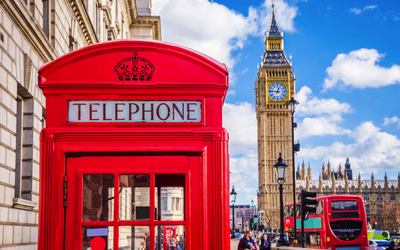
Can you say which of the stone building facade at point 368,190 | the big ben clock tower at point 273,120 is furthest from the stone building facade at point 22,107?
the stone building facade at point 368,190

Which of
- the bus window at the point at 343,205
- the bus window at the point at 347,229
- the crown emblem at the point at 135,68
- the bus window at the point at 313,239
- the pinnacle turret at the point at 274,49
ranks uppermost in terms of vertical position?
the pinnacle turret at the point at 274,49

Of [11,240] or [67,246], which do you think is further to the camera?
[11,240]

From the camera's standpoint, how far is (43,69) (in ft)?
10.4

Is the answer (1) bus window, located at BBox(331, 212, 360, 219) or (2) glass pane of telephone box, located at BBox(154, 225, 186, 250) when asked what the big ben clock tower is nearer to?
(1) bus window, located at BBox(331, 212, 360, 219)

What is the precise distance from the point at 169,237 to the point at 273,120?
9921 centimetres

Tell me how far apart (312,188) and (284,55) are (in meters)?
28.5

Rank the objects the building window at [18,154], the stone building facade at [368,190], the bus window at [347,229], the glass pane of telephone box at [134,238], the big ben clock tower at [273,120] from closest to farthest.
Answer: the glass pane of telephone box at [134,238] → the building window at [18,154] → the bus window at [347,229] → the big ben clock tower at [273,120] → the stone building facade at [368,190]

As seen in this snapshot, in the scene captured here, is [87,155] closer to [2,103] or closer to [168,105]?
[168,105]

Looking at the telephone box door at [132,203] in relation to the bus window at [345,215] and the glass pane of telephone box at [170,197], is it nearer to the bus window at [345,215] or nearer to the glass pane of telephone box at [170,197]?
the glass pane of telephone box at [170,197]

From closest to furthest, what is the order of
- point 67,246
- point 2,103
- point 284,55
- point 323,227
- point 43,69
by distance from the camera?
point 67,246
point 43,69
point 2,103
point 323,227
point 284,55

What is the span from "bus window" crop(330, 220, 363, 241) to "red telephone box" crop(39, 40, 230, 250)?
1768cm

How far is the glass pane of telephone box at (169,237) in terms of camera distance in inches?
116

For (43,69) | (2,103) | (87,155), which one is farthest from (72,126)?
(2,103)

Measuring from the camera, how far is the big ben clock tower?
98688 millimetres
